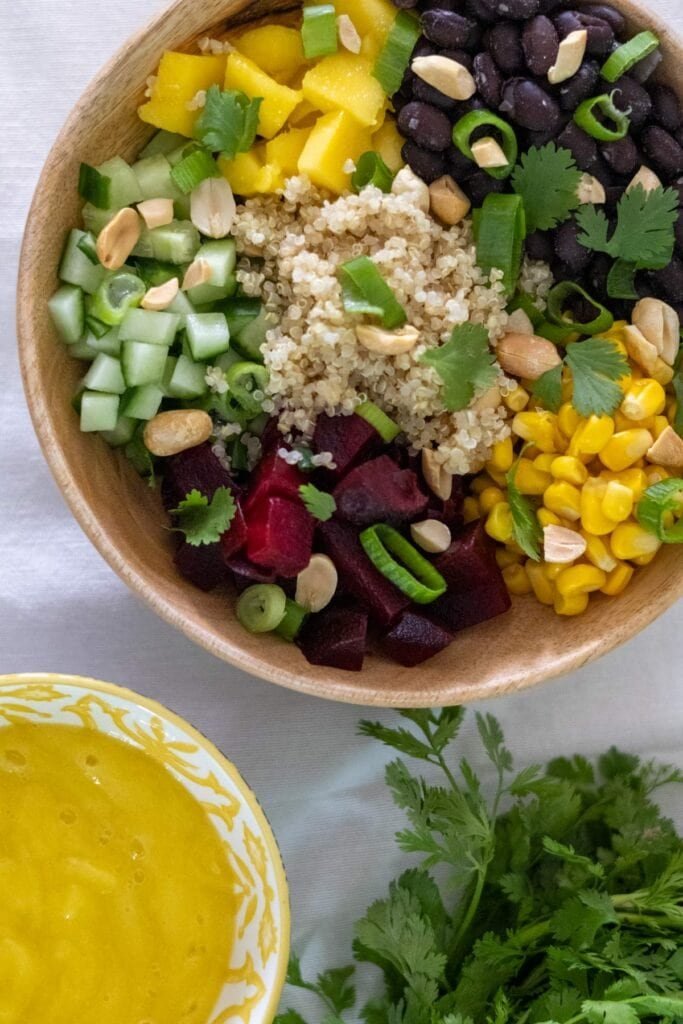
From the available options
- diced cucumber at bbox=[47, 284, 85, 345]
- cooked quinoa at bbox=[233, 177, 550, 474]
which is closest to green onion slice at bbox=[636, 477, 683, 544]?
cooked quinoa at bbox=[233, 177, 550, 474]

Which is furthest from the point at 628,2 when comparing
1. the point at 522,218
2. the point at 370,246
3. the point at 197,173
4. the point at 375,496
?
the point at 375,496

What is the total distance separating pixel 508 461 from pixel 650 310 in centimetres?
29

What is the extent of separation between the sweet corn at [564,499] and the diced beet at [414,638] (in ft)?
0.78

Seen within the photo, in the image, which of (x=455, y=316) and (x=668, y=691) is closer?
(x=455, y=316)

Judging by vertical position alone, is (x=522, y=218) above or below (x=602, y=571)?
above

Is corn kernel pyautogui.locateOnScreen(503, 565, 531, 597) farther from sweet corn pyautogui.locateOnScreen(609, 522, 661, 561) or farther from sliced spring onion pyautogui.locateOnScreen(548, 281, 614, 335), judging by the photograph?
sliced spring onion pyautogui.locateOnScreen(548, 281, 614, 335)

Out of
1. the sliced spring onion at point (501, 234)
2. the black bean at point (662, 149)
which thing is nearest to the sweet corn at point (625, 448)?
the sliced spring onion at point (501, 234)

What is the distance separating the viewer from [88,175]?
1511 millimetres

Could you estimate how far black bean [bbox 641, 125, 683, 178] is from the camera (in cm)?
159

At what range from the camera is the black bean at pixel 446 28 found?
154 centimetres

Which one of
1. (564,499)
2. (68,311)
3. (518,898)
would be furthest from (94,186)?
(518,898)

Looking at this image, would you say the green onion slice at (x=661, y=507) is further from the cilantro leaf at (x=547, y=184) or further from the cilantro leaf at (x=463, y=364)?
the cilantro leaf at (x=547, y=184)

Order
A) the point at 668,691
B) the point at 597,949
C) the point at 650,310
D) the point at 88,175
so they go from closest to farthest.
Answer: the point at 88,175 → the point at 650,310 → the point at 597,949 → the point at 668,691

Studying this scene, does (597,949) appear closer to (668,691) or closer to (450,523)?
(668,691)
